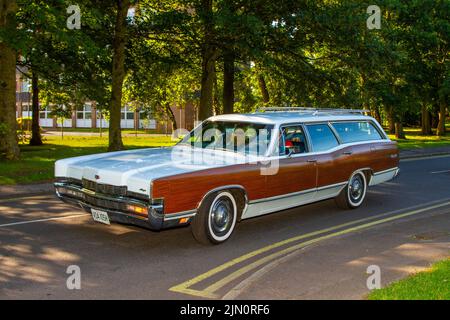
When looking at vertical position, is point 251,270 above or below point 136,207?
below

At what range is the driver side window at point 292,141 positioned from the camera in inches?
329

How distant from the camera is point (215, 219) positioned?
7199mm

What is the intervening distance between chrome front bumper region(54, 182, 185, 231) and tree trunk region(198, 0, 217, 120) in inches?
511

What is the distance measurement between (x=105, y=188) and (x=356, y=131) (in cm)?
539

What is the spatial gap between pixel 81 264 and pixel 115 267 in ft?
1.47

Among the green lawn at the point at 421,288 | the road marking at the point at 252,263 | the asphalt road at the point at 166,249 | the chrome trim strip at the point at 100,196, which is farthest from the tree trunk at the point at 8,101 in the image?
the green lawn at the point at 421,288

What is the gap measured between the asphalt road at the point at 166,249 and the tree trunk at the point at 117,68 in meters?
9.40

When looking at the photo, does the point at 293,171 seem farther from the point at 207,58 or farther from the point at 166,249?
the point at 207,58

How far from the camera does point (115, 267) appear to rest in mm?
6191

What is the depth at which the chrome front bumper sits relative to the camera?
21.3ft

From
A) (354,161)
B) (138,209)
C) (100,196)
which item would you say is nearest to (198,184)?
(138,209)
